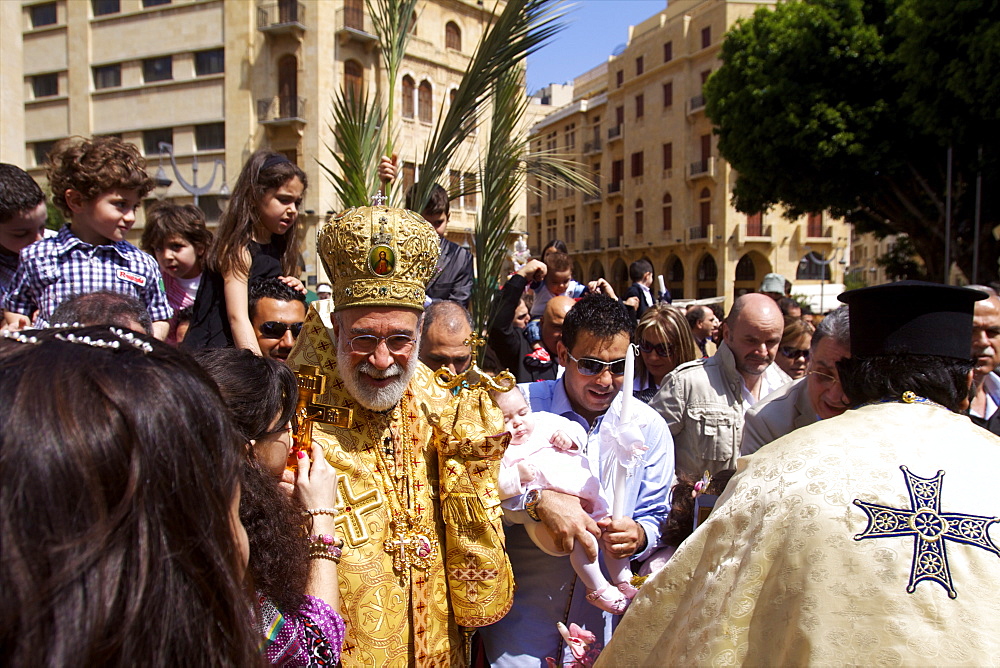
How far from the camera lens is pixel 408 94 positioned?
2434 centimetres

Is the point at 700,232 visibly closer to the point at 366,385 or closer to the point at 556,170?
the point at 556,170

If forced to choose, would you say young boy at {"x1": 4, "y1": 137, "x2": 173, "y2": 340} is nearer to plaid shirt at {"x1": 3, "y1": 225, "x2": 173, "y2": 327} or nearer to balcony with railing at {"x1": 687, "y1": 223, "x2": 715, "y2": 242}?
plaid shirt at {"x1": 3, "y1": 225, "x2": 173, "y2": 327}

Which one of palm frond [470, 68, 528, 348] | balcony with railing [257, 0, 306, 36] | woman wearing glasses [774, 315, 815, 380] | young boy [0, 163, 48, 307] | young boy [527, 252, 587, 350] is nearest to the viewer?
A: young boy [0, 163, 48, 307]

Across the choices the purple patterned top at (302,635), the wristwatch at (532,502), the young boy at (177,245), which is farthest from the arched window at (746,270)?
the purple patterned top at (302,635)

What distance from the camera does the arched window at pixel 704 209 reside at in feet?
132

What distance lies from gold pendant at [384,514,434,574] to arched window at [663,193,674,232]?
4221 centimetres

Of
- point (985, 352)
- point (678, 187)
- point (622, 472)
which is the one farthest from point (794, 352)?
point (678, 187)

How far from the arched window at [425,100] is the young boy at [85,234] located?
2168 cm

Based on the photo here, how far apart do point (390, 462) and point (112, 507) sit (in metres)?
1.71

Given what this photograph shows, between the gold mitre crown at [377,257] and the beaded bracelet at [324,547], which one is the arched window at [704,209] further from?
the beaded bracelet at [324,547]

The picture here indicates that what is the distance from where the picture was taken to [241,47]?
27.2 metres

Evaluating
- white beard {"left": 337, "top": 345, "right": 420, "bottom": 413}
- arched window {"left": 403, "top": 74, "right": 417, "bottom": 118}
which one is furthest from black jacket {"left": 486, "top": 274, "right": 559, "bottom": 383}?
arched window {"left": 403, "top": 74, "right": 417, "bottom": 118}

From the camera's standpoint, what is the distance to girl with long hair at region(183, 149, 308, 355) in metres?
3.55

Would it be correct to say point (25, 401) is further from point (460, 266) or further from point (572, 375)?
point (460, 266)
